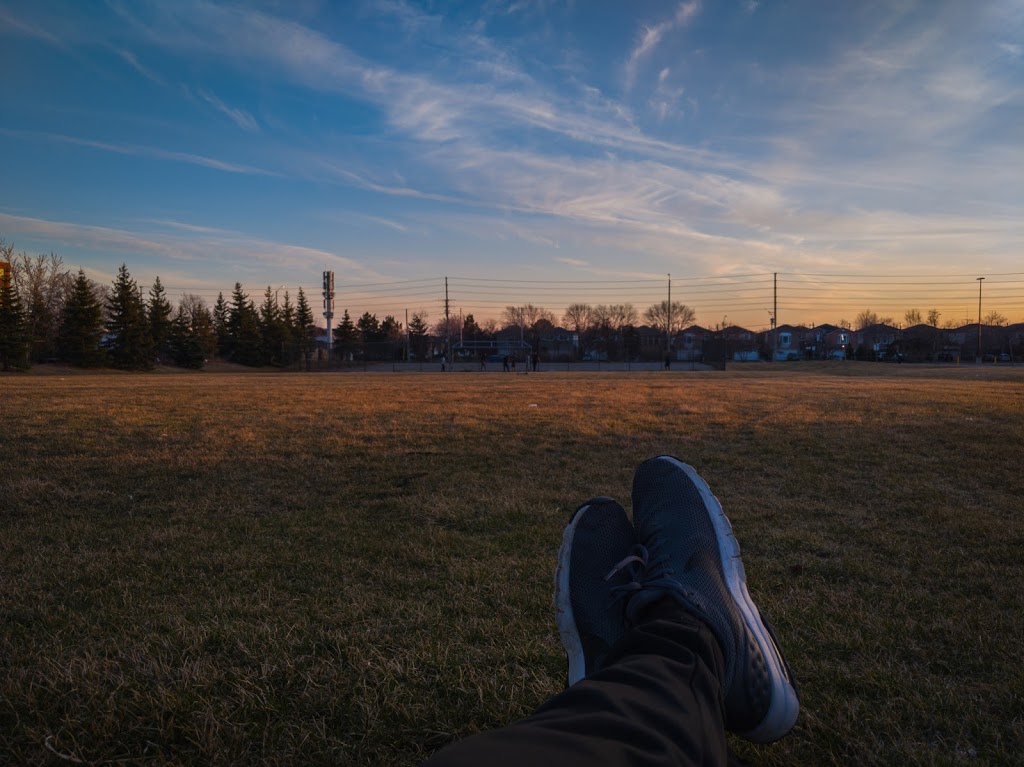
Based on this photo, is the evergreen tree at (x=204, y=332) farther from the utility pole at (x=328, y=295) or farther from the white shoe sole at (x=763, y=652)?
the white shoe sole at (x=763, y=652)

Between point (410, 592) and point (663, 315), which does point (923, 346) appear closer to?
point (663, 315)

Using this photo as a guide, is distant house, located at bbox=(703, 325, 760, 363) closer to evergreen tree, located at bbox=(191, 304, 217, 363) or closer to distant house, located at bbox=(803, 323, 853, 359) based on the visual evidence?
distant house, located at bbox=(803, 323, 853, 359)

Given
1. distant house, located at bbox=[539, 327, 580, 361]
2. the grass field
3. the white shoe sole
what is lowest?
the grass field

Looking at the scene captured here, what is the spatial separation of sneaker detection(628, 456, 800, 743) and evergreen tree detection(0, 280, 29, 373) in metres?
48.9

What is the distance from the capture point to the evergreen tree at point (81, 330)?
43875mm

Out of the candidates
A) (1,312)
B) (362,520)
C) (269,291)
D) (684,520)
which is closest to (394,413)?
(362,520)

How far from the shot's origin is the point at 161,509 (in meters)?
3.87

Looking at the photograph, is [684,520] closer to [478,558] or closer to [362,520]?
[478,558]

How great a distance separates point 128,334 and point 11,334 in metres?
7.67

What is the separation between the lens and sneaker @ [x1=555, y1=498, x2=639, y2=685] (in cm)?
168

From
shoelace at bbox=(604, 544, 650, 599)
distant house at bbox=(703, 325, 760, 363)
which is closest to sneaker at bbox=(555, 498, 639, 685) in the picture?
shoelace at bbox=(604, 544, 650, 599)

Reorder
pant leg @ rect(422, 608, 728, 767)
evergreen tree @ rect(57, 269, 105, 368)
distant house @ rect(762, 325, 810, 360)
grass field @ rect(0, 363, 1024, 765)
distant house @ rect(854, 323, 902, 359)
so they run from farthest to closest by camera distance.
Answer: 1. distant house @ rect(762, 325, 810, 360)
2. distant house @ rect(854, 323, 902, 359)
3. evergreen tree @ rect(57, 269, 105, 368)
4. grass field @ rect(0, 363, 1024, 765)
5. pant leg @ rect(422, 608, 728, 767)

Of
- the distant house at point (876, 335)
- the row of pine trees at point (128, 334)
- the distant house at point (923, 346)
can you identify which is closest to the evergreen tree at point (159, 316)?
the row of pine trees at point (128, 334)

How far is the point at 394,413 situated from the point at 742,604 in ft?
27.1
